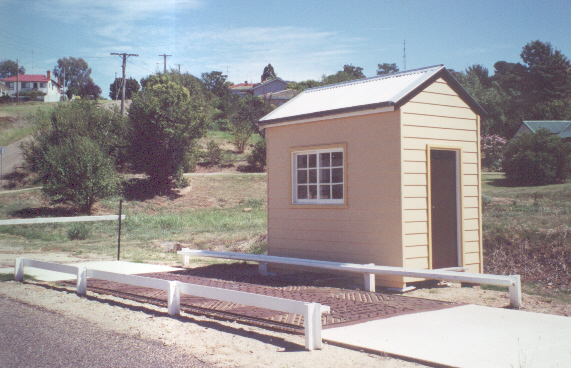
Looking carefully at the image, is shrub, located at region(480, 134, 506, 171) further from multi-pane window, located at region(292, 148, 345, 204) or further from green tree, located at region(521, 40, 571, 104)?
multi-pane window, located at region(292, 148, 345, 204)

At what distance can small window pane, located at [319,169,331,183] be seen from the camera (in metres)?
9.50

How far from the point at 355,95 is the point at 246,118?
38186 millimetres

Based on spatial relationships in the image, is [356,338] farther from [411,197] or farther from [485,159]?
[485,159]

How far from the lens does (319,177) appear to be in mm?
9656

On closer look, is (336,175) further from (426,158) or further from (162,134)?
(162,134)

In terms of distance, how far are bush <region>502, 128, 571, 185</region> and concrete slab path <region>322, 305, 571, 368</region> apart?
81.2 ft

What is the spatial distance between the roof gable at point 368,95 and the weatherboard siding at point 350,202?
0.23 m

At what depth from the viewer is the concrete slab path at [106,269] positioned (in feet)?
31.5

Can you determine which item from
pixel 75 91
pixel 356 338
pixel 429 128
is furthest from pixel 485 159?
pixel 75 91

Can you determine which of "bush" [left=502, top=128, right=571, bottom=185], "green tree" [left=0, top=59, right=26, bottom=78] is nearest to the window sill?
"bush" [left=502, top=128, right=571, bottom=185]

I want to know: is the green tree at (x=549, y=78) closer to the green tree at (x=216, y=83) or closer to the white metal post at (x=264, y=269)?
the green tree at (x=216, y=83)

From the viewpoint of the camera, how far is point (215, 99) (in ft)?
192

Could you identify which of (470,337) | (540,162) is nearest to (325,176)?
(470,337)

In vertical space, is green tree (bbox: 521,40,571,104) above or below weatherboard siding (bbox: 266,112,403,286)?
above
